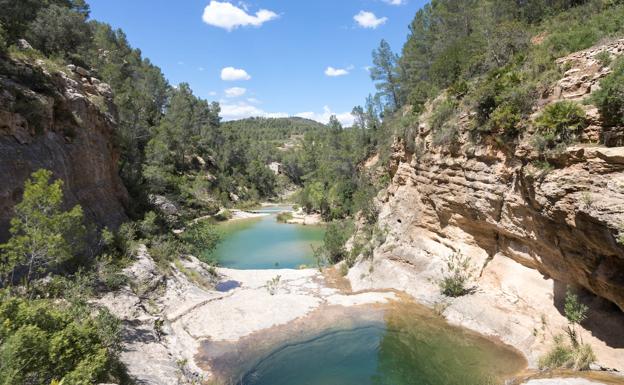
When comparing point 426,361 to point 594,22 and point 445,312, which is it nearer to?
point 445,312

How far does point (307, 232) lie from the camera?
41.8 metres

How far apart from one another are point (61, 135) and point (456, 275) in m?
20.6

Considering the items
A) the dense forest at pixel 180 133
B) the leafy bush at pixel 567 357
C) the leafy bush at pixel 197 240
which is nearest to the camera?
the dense forest at pixel 180 133

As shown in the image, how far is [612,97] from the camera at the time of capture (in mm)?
10578

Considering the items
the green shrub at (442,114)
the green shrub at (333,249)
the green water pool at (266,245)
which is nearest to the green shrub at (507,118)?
the green shrub at (442,114)

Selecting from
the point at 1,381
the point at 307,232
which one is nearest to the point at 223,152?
the point at 307,232

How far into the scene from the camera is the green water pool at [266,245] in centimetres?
2892

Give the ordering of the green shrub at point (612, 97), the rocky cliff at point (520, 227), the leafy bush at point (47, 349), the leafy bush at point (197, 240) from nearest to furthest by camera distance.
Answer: the leafy bush at point (47, 349) → the green shrub at point (612, 97) → the rocky cliff at point (520, 227) → the leafy bush at point (197, 240)

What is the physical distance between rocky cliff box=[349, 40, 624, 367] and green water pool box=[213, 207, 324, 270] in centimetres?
868

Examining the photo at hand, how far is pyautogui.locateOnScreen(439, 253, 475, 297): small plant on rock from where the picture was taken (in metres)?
16.9

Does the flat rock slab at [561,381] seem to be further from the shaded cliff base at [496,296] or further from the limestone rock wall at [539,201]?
the limestone rock wall at [539,201]

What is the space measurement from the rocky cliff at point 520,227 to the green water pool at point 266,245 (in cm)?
868

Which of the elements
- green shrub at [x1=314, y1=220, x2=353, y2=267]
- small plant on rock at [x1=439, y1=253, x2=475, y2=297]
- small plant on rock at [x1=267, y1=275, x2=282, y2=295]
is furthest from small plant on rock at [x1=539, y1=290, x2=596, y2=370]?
green shrub at [x1=314, y1=220, x2=353, y2=267]

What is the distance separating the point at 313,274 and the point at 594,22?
19585mm
